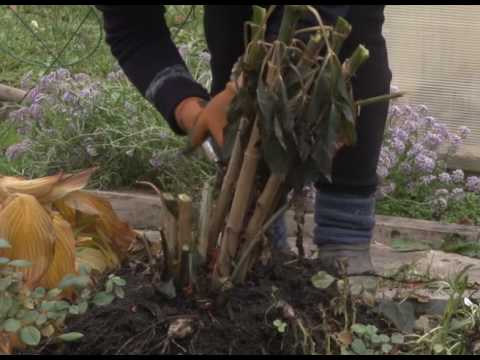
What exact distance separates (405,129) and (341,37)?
2.04 meters

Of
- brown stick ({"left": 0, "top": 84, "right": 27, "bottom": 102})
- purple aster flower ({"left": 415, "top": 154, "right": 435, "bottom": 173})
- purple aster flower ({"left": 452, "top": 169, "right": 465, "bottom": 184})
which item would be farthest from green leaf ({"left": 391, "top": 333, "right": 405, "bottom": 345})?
brown stick ({"left": 0, "top": 84, "right": 27, "bottom": 102})

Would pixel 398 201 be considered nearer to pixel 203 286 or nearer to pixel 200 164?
pixel 200 164

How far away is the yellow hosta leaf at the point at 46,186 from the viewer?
1.81 meters

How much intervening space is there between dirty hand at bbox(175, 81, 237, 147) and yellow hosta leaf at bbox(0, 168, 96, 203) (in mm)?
215

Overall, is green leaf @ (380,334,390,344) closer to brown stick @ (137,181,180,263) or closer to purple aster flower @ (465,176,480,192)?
brown stick @ (137,181,180,263)

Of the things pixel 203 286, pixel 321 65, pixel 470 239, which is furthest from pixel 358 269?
pixel 470 239

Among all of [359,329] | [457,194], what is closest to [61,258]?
[359,329]

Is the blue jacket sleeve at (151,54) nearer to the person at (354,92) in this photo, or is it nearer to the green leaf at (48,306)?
the person at (354,92)

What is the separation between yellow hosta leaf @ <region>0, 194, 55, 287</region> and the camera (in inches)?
66.1

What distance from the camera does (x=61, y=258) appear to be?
5.73 ft

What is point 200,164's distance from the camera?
3.19 meters

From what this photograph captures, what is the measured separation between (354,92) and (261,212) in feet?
1.53

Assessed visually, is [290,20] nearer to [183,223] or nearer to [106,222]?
[183,223]

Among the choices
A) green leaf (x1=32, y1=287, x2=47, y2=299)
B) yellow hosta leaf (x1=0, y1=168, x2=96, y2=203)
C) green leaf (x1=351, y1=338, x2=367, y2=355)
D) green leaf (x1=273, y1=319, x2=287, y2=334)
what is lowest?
green leaf (x1=351, y1=338, x2=367, y2=355)
